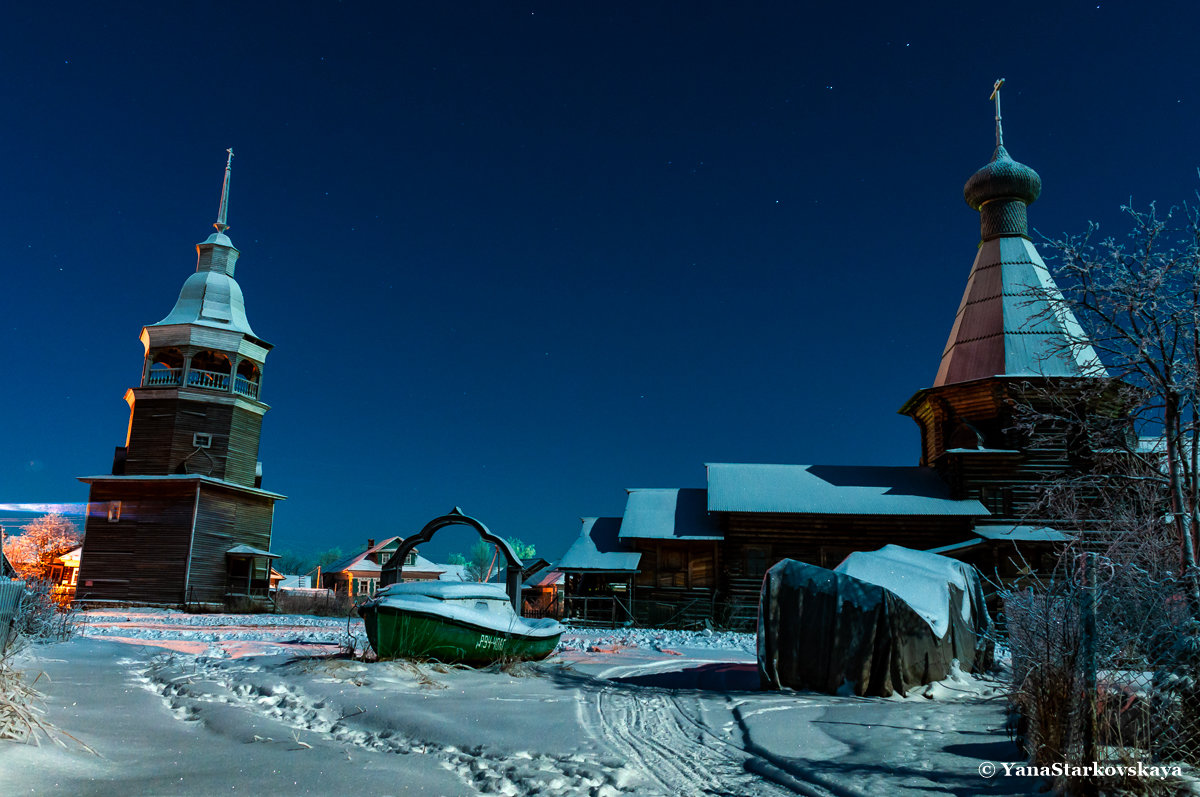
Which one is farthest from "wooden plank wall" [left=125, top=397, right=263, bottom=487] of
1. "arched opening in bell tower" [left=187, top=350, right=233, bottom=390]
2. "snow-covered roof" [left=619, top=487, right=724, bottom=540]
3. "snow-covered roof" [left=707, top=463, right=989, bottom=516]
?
"snow-covered roof" [left=707, top=463, right=989, bottom=516]

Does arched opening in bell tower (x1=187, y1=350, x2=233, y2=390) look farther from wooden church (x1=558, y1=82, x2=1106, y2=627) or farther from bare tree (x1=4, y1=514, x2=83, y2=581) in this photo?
wooden church (x1=558, y1=82, x2=1106, y2=627)

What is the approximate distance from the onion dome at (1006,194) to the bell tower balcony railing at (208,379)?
34551mm

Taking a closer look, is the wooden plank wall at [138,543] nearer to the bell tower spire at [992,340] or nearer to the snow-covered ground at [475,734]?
the snow-covered ground at [475,734]

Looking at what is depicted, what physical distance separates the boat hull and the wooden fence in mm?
4529

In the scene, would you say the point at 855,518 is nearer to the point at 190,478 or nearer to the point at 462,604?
the point at 462,604

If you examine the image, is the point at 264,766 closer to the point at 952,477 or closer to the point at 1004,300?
the point at 952,477

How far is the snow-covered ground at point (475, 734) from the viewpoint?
5738 millimetres

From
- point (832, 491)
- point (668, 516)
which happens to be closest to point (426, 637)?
point (668, 516)

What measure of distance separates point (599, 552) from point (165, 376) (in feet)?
70.2

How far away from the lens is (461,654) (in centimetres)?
1220

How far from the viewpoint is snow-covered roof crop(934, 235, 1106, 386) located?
95.8 feet

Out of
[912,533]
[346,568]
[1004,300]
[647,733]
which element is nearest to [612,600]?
[912,533]

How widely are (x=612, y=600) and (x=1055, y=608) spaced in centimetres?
2381

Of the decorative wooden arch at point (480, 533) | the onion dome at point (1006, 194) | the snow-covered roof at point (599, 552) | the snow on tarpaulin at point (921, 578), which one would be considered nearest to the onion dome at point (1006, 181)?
the onion dome at point (1006, 194)
